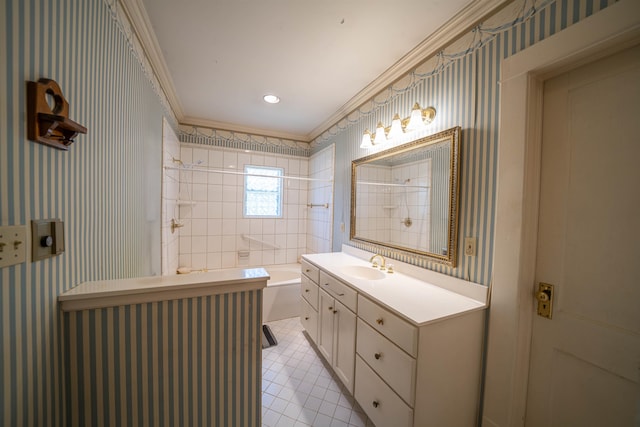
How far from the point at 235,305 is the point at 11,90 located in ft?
3.11

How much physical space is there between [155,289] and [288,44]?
164cm

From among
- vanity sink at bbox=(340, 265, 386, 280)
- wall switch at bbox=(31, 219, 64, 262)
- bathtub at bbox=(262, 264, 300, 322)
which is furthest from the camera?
bathtub at bbox=(262, 264, 300, 322)

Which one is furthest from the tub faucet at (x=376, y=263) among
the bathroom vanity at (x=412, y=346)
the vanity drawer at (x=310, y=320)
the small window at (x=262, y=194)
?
the small window at (x=262, y=194)

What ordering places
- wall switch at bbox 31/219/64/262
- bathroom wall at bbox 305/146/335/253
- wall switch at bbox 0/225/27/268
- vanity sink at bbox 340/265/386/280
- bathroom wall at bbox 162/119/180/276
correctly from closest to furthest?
wall switch at bbox 0/225/27/268 < wall switch at bbox 31/219/64/262 < vanity sink at bbox 340/265/386/280 < bathroom wall at bbox 162/119/180/276 < bathroom wall at bbox 305/146/335/253

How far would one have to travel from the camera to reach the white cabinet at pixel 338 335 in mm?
1482

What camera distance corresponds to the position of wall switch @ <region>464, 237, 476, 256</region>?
4.22 ft

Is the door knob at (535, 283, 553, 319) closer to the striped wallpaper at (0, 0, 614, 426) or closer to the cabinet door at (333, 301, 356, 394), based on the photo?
the striped wallpaper at (0, 0, 614, 426)

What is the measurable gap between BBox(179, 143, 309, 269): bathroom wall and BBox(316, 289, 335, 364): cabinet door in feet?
Answer: 5.72

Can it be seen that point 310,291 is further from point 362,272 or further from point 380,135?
point 380,135

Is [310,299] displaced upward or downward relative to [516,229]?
downward

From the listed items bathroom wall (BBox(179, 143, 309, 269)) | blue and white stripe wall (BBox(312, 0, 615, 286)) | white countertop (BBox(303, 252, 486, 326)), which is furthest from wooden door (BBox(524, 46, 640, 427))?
bathroom wall (BBox(179, 143, 309, 269))

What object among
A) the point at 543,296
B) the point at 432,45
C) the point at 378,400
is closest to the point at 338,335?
the point at 378,400

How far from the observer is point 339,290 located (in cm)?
162

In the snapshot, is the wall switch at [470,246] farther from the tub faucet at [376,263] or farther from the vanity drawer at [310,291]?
the vanity drawer at [310,291]
